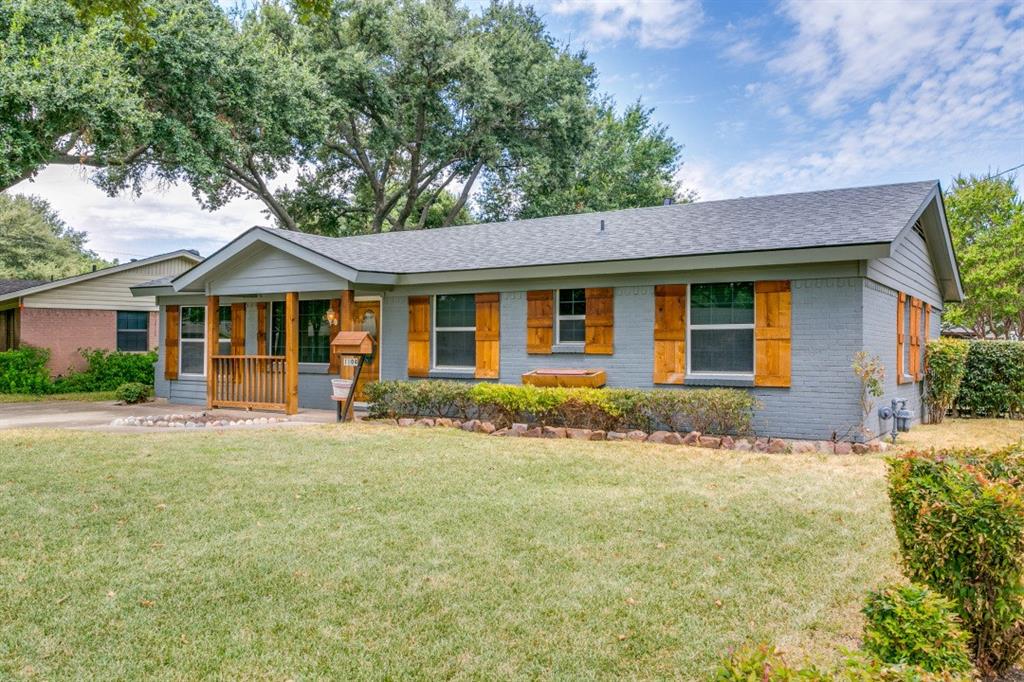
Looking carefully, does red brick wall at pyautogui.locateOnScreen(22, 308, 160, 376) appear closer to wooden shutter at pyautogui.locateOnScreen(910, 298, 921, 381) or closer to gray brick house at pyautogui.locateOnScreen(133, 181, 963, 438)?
gray brick house at pyautogui.locateOnScreen(133, 181, 963, 438)

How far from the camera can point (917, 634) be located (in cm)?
221

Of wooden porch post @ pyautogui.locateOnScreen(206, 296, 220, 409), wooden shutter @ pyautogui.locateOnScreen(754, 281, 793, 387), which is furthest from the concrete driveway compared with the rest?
wooden shutter @ pyautogui.locateOnScreen(754, 281, 793, 387)

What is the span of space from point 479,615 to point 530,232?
1091 cm

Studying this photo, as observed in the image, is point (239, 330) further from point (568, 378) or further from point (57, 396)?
point (568, 378)

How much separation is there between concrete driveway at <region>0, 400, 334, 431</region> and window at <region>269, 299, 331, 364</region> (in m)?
1.38

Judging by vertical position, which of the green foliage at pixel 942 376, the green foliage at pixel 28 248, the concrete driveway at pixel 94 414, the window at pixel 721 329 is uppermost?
the green foliage at pixel 28 248

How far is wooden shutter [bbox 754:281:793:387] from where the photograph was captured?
350 inches

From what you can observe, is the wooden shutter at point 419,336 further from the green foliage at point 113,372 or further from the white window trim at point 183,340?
the green foliage at point 113,372

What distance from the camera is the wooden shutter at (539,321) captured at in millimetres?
10820

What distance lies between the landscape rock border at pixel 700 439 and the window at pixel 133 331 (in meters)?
14.7

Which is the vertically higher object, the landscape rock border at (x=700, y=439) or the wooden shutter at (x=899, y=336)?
the wooden shutter at (x=899, y=336)

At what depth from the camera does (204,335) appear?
14656 millimetres

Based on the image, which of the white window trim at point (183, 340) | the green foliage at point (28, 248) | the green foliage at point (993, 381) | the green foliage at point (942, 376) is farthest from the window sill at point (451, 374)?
the green foliage at point (28, 248)

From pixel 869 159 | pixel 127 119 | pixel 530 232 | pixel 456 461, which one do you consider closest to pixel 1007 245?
pixel 869 159
